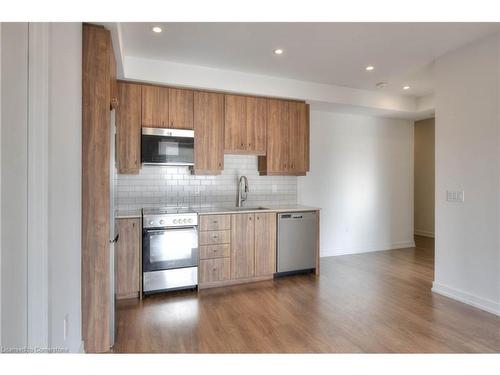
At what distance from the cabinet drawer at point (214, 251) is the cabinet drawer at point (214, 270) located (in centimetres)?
5

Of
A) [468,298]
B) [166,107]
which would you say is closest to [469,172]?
[468,298]

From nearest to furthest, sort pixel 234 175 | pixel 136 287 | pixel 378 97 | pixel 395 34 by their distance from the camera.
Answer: pixel 395 34
pixel 136 287
pixel 234 175
pixel 378 97

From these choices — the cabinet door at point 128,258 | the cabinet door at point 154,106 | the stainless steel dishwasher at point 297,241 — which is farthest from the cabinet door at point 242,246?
the cabinet door at point 154,106

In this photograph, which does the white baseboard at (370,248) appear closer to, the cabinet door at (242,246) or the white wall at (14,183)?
the cabinet door at (242,246)

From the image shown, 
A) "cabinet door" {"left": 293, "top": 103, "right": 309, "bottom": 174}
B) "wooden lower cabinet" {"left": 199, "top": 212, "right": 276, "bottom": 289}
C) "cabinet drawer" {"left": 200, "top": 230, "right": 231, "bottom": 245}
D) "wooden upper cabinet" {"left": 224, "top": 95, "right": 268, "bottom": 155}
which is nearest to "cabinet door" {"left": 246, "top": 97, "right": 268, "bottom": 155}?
"wooden upper cabinet" {"left": 224, "top": 95, "right": 268, "bottom": 155}

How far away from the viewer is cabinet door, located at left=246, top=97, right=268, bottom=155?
4027 millimetres

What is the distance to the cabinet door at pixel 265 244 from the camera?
3814 mm

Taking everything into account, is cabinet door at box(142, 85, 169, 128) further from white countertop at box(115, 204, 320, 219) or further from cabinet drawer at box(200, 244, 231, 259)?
Result: cabinet drawer at box(200, 244, 231, 259)

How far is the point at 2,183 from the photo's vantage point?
3.74 ft
